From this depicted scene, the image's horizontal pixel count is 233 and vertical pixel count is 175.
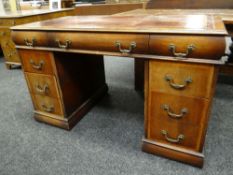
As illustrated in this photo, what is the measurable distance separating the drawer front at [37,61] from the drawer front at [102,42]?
12cm

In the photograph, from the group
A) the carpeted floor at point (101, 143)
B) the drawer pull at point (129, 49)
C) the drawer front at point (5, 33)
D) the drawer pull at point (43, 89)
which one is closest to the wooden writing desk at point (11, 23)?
the drawer front at point (5, 33)

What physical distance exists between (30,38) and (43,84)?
328 mm

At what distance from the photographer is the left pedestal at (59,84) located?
A: 1.31 meters

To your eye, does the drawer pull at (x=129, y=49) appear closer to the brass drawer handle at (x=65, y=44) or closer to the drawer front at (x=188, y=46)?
the drawer front at (x=188, y=46)

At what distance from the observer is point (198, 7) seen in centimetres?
212

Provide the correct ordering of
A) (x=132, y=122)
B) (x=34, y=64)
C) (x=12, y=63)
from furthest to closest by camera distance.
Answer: (x=12, y=63)
(x=132, y=122)
(x=34, y=64)

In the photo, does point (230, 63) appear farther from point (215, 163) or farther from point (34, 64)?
point (34, 64)

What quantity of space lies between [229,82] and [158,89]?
4.63 feet

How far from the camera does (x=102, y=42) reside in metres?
1.05

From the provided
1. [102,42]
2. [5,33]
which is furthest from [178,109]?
[5,33]

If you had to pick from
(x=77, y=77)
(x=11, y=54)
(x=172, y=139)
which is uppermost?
(x=77, y=77)

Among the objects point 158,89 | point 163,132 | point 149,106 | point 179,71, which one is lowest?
point 163,132

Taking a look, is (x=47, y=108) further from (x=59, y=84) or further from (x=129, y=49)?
(x=129, y=49)

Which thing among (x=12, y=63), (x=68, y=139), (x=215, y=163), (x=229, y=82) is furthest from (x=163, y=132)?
(x=12, y=63)
